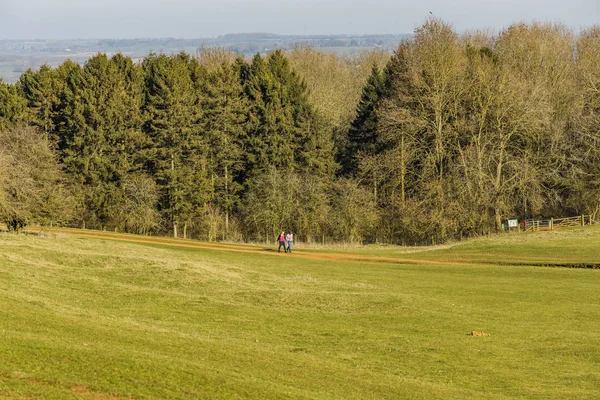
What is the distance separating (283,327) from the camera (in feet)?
90.3

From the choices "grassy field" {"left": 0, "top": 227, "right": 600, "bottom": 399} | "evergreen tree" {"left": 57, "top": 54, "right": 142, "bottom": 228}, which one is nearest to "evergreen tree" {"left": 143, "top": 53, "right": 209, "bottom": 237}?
"evergreen tree" {"left": 57, "top": 54, "right": 142, "bottom": 228}

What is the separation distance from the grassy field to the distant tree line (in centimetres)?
2824

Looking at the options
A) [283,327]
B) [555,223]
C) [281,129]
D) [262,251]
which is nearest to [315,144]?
[281,129]

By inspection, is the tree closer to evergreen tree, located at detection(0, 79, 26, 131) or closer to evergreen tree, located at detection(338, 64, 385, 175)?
evergreen tree, located at detection(0, 79, 26, 131)

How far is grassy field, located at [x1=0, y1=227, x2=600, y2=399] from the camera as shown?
17.8 metres

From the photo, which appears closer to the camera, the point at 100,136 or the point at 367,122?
the point at 100,136

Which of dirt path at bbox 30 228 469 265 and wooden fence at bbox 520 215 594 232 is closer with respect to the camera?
dirt path at bbox 30 228 469 265

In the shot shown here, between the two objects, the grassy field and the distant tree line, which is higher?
the distant tree line

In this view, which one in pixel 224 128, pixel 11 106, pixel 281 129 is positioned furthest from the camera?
pixel 281 129

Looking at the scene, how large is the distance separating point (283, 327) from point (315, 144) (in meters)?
56.5

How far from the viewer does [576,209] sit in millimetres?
79438

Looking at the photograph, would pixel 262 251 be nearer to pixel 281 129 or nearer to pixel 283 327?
pixel 281 129

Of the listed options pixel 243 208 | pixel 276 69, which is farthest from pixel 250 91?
pixel 243 208

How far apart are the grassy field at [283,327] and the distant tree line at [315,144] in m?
28.2
